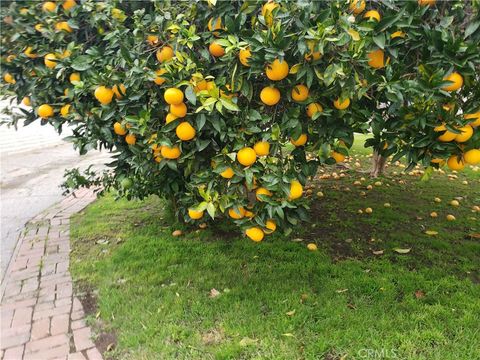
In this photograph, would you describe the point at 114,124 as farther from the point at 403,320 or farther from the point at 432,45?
the point at 403,320

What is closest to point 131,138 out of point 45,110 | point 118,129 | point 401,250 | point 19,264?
point 118,129

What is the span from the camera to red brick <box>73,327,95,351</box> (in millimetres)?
2965

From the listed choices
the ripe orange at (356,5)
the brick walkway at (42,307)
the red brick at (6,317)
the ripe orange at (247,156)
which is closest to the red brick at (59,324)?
the brick walkway at (42,307)

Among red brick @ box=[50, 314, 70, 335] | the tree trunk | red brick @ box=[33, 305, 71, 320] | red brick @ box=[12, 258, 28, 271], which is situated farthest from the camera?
the tree trunk

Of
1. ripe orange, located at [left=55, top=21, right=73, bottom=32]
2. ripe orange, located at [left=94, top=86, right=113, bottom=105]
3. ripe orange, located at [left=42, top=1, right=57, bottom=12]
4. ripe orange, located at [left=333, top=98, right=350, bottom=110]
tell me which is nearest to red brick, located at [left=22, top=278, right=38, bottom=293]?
ripe orange, located at [left=94, top=86, right=113, bottom=105]

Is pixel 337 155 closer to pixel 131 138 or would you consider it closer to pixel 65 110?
pixel 131 138

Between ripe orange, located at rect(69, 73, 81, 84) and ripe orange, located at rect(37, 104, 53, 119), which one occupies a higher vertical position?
ripe orange, located at rect(69, 73, 81, 84)

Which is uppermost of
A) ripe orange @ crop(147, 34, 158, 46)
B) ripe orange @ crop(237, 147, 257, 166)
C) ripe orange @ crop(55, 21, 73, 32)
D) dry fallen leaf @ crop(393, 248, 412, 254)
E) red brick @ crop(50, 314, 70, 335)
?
ripe orange @ crop(55, 21, 73, 32)

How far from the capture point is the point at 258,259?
3941 mm

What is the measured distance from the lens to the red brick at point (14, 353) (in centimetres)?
291

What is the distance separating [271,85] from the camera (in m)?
2.28

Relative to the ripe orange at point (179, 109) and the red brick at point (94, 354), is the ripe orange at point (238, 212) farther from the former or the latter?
the red brick at point (94, 354)

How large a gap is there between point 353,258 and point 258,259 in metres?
0.91

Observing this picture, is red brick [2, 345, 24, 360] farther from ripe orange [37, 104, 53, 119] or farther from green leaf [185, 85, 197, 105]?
green leaf [185, 85, 197, 105]
